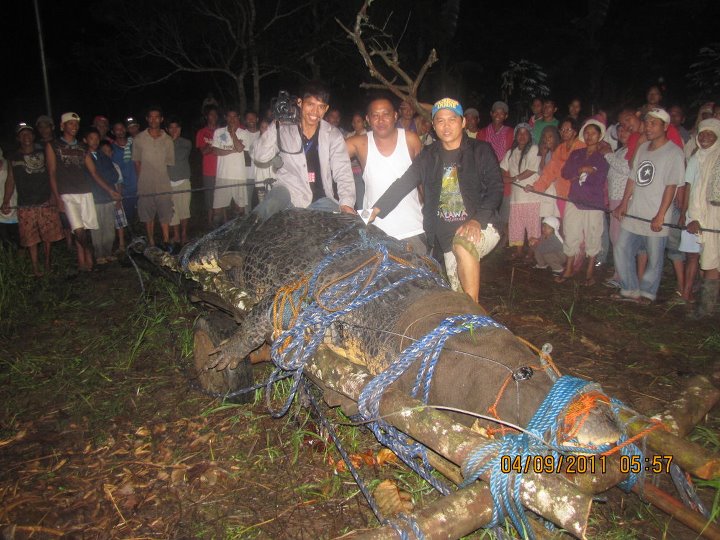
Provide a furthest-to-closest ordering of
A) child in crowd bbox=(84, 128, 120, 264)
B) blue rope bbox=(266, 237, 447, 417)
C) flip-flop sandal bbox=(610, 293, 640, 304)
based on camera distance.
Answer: child in crowd bbox=(84, 128, 120, 264) < flip-flop sandal bbox=(610, 293, 640, 304) < blue rope bbox=(266, 237, 447, 417)

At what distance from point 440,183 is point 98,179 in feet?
16.8

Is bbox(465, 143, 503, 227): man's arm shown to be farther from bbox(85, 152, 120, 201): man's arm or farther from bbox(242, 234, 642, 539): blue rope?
bbox(85, 152, 120, 201): man's arm

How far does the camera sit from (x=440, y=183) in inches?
144

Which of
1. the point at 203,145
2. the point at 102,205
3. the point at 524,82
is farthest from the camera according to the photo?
the point at 524,82

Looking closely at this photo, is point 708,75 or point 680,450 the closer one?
point 680,450

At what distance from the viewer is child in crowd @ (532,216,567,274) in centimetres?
641

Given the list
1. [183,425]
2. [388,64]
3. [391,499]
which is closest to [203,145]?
[388,64]

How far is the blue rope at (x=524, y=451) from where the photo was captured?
5.23ft

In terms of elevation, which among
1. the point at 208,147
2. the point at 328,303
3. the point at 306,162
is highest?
the point at 208,147

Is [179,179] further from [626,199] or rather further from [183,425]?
[626,199]

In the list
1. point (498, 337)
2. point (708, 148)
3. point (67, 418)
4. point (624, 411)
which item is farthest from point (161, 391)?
point (708, 148)

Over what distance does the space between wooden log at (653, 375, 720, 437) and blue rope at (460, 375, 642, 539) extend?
24cm

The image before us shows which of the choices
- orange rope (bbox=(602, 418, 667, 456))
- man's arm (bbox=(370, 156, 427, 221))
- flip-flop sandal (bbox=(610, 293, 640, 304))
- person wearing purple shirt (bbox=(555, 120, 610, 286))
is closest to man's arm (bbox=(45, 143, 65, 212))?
man's arm (bbox=(370, 156, 427, 221))

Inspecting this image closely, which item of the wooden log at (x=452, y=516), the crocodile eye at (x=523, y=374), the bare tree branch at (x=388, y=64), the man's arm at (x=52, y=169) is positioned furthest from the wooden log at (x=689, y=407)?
the man's arm at (x=52, y=169)
